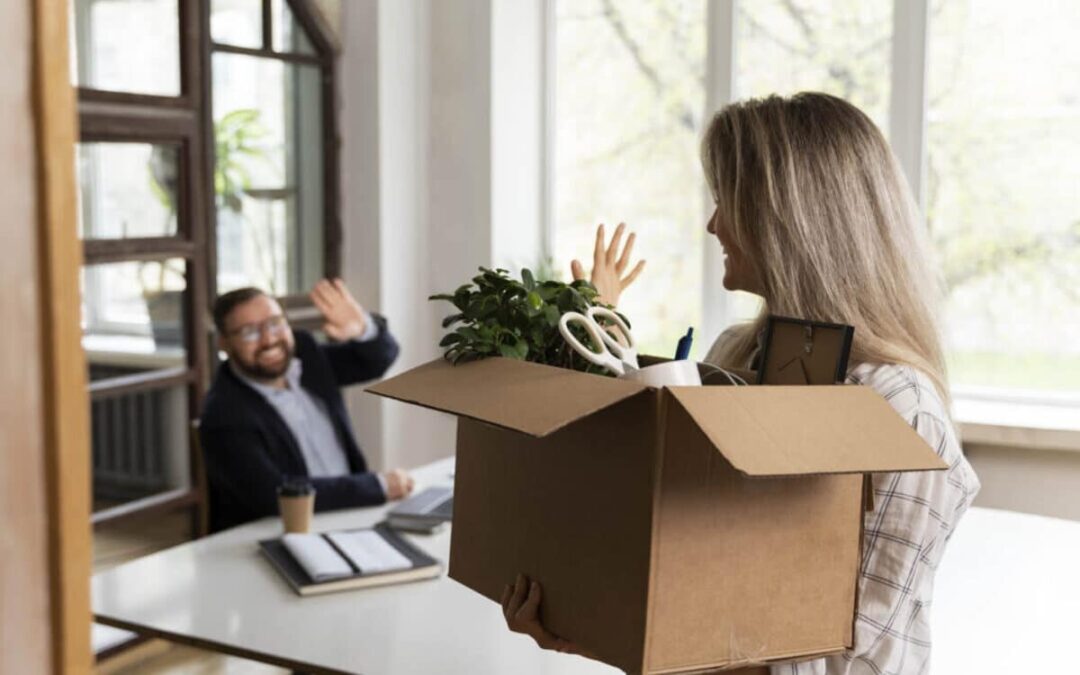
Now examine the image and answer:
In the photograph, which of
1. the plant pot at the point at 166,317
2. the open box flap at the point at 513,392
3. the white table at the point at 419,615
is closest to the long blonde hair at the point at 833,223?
the open box flap at the point at 513,392

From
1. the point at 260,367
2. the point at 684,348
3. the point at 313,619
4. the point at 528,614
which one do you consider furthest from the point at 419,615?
the point at 260,367

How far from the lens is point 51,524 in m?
0.50

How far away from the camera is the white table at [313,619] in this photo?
1641 mm

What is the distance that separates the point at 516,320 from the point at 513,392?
14cm

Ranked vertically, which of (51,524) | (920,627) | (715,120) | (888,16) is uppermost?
(888,16)

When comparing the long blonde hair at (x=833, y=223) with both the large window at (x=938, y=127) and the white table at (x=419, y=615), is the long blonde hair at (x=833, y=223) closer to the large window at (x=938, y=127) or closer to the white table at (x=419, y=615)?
the white table at (x=419, y=615)

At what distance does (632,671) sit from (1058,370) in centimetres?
304

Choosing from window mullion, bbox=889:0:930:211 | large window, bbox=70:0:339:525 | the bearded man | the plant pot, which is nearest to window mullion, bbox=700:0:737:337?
window mullion, bbox=889:0:930:211

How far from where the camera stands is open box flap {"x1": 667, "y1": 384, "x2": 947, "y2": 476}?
2.99 feet

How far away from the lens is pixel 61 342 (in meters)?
0.50

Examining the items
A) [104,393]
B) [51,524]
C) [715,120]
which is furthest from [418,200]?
[51,524]

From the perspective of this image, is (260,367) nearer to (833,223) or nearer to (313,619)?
(313,619)

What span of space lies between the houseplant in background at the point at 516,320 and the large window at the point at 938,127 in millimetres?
2735

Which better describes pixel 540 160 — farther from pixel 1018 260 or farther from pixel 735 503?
pixel 735 503
